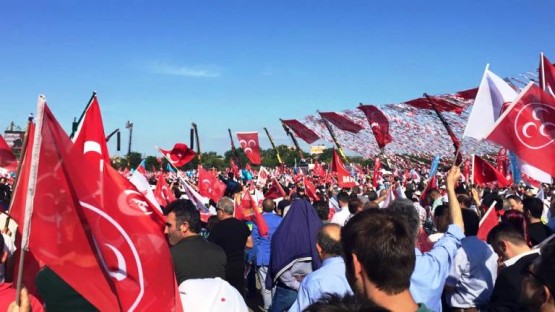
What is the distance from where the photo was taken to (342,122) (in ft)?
72.8

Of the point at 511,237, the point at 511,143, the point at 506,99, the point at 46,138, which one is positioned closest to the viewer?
the point at 46,138

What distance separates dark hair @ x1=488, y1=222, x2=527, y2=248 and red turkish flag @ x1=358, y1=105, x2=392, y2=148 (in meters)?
13.4

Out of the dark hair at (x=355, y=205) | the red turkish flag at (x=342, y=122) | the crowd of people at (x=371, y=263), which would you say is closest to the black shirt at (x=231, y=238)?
the crowd of people at (x=371, y=263)

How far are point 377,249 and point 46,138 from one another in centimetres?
187

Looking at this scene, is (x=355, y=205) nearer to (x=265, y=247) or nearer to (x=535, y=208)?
(x=265, y=247)

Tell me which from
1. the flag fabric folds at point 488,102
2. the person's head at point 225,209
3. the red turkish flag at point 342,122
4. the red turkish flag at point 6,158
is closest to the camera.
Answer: the flag fabric folds at point 488,102

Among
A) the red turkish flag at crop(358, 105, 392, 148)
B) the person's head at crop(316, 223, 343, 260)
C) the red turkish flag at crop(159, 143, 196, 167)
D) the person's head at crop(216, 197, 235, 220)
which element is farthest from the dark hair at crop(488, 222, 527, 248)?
the red turkish flag at crop(358, 105, 392, 148)

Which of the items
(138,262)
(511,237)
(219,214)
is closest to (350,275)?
(138,262)

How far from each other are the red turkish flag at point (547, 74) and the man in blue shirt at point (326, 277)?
3.99 meters

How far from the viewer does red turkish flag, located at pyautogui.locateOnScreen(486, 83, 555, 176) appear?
4.93 meters

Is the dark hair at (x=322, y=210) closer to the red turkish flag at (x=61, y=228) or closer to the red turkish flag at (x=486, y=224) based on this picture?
the red turkish flag at (x=486, y=224)

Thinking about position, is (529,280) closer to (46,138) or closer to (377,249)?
(377,249)

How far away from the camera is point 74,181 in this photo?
2762 mm

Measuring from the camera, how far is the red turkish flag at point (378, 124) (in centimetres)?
1755
